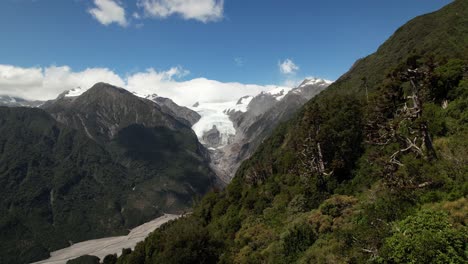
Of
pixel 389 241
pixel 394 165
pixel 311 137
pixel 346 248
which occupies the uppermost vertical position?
pixel 311 137

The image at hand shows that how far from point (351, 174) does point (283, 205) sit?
12897 mm

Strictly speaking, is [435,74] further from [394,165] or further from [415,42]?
[415,42]

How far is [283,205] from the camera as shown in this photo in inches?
2298

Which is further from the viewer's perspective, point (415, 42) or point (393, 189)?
point (415, 42)

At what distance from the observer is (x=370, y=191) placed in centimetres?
3784

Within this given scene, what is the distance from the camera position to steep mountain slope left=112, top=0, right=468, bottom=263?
2309cm

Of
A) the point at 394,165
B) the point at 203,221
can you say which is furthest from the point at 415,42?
the point at 394,165

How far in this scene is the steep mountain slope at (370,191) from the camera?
75.8ft

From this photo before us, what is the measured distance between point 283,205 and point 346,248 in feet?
96.3

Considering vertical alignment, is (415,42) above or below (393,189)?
above

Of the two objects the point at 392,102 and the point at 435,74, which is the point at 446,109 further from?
the point at 392,102

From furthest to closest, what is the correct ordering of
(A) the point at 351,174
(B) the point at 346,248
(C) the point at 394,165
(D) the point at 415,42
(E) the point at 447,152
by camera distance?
(D) the point at 415,42
(A) the point at 351,174
(C) the point at 394,165
(E) the point at 447,152
(B) the point at 346,248

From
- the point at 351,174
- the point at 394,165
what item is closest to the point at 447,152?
the point at 394,165

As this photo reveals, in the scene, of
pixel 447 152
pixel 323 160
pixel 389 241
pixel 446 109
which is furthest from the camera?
pixel 323 160
